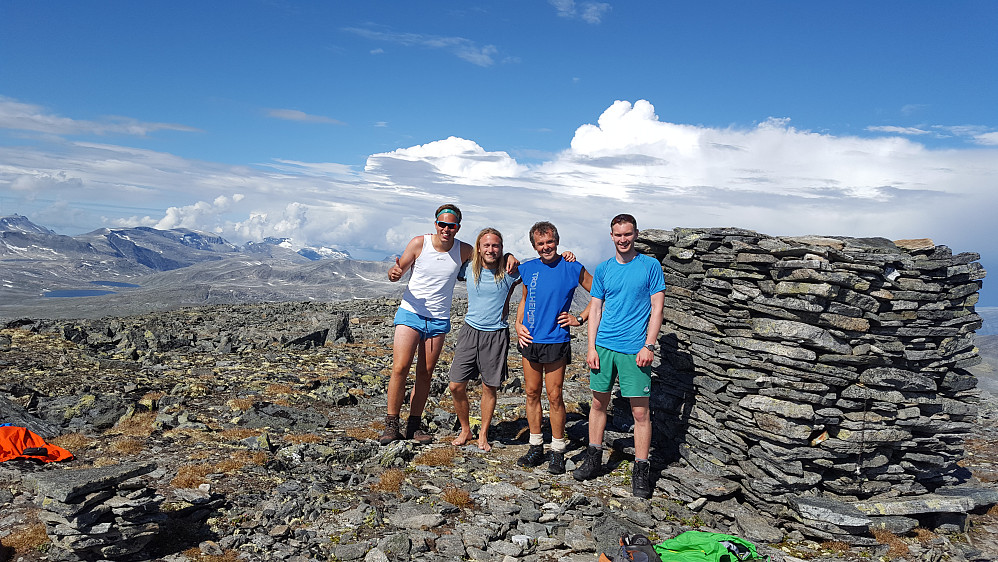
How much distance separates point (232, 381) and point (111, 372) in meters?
3.73

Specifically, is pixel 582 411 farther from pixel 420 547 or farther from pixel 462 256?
pixel 420 547

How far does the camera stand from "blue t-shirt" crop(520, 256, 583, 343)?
27.5 feet

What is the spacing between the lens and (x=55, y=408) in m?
11.5

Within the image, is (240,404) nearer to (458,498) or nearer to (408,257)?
(408,257)

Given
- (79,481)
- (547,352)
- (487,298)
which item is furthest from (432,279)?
(79,481)

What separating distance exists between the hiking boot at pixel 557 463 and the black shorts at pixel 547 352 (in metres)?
1.74

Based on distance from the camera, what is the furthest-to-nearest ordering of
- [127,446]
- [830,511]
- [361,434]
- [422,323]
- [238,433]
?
[361,434] → [238,433] → [127,446] → [422,323] → [830,511]

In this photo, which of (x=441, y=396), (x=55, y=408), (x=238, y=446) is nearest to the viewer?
(x=238, y=446)

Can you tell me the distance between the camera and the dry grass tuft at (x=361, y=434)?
11016mm

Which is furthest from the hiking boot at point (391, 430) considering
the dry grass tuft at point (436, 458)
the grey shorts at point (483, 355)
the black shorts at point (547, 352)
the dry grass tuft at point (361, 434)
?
the black shorts at point (547, 352)

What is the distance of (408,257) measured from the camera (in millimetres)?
9008

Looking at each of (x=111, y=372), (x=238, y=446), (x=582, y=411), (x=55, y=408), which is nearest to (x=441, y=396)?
(x=582, y=411)

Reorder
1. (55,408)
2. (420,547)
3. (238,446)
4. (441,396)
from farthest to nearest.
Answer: (441,396) → (55,408) → (238,446) → (420,547)

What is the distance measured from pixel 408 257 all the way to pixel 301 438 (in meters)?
4.62
